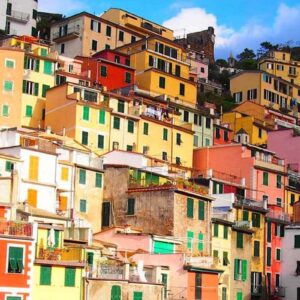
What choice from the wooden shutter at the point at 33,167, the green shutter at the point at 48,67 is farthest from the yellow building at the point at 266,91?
the wooden shutter at the point at 33,167

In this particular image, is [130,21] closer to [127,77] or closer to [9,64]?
[127,77]

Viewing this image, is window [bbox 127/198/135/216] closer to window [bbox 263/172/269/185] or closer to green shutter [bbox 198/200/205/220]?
green shutter [bbox 198/200/205/220]

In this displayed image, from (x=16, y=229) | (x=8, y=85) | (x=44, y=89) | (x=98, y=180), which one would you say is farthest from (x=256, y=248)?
(x=16, y=229)

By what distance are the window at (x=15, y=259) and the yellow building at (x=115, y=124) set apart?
1102 inches

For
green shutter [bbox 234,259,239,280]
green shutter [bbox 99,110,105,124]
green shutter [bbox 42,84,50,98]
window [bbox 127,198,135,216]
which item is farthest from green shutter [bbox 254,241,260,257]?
green shutter [bbox 42,84,50,98]

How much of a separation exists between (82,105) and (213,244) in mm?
18471

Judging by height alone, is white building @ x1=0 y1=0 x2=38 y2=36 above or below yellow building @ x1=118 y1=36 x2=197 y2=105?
above

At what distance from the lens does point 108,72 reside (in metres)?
87.9

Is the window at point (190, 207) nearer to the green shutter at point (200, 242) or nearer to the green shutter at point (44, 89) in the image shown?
the green shutter at point (200, 242)

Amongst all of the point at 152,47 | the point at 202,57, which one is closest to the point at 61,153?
the point at 152,47

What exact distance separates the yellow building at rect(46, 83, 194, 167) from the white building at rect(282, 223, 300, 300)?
575 inches

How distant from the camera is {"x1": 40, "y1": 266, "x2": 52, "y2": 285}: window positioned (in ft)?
151

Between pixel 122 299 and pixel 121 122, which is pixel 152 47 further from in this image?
pixel 122 299

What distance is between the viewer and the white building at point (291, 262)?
220ft
